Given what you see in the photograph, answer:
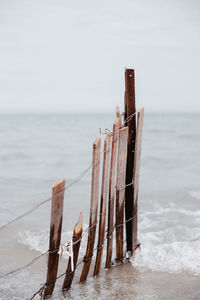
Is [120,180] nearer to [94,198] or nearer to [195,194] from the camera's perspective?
[94,198]

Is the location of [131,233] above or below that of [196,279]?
above

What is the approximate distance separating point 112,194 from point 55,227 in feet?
3.78

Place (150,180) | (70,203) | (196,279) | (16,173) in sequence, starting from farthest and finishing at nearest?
(16,173), (150,180), (70,203), (196,279)

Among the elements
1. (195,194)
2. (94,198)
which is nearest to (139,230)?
(94,198)

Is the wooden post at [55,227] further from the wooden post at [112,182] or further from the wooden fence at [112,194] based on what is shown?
the wooden post at [112,182]

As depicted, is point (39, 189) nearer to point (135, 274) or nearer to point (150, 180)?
point (150, 180)

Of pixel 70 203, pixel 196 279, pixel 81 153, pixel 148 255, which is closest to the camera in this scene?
pixel 196 279

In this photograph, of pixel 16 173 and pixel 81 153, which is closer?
pixel 16 173

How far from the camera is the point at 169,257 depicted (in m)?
6.69

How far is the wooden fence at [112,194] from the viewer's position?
4613mm

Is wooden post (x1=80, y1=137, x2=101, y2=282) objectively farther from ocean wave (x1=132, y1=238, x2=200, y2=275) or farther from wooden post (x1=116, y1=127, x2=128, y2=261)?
ocean wave (x1=132, y1=238, x2=200, y2=275)

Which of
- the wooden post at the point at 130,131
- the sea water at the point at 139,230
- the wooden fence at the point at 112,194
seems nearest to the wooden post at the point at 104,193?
the wooden fence at the point at 112,194

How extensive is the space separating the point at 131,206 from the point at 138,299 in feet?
4.32

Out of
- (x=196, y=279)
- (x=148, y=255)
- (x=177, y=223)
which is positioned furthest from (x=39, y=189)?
(x=196, y=279)
